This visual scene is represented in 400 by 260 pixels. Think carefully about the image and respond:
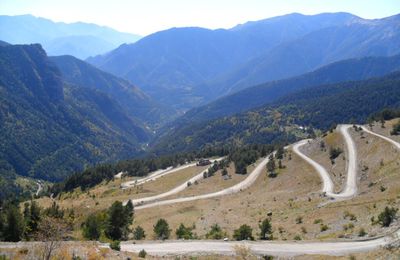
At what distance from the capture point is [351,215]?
49281 millimetres

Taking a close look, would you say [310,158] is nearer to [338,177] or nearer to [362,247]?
[338,177]

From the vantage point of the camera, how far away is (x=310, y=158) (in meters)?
110

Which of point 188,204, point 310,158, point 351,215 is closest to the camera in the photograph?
point 351,215

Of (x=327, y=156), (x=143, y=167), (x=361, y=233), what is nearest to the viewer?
(x=361, y=233)

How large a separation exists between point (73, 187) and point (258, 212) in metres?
104

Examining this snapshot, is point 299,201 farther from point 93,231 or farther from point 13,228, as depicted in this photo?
point 13,228

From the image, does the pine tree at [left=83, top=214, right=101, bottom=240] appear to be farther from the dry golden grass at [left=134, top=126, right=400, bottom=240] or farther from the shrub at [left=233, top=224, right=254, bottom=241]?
the shrub at [left=233, top=224, right=254, bottom=241]

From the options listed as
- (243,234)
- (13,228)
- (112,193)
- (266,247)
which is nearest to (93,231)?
(13,228)

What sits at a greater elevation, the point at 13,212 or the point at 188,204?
the point at 13,212

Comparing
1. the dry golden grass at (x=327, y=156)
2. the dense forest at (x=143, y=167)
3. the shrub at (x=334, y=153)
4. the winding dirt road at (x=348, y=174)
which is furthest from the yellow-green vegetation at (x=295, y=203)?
the dense forest at (x=143, y=167)

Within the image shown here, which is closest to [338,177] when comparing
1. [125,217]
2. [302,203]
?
[302,203]

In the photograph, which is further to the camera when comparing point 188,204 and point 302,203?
point 188,204

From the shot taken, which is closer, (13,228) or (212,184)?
(13,228)

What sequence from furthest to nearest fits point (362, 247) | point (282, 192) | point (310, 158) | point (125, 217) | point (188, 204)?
point (310, 158) → point (188, 204) → point (282, 192) → point (125, 217) → point (362, 247)
